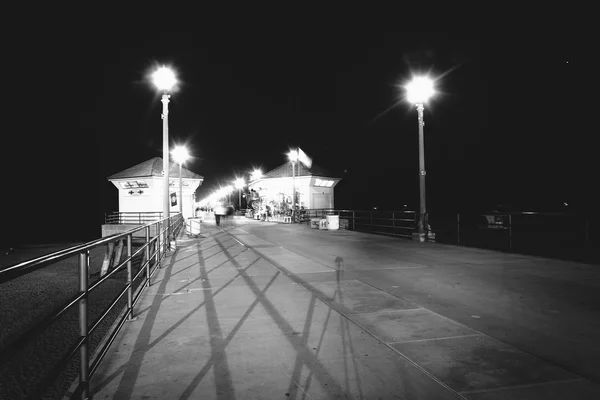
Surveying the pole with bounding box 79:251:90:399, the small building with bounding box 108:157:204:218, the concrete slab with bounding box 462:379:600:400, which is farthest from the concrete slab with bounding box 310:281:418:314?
the small building with bounding box 108:157:204:218

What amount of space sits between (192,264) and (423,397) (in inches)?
360

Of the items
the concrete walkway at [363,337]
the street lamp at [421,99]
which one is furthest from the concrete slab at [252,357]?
the street lamp at [421,99]

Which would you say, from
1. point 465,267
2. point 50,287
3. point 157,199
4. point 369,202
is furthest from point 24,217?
point 465,267

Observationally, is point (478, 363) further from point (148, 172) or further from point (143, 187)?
point (143, 187)

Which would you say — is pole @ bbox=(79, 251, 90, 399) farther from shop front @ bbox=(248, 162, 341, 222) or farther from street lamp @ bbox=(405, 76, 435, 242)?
shop front @ bbox=(248, 162, 341, 222)

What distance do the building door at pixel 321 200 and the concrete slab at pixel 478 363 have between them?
135ft

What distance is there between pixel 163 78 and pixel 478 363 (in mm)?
13605

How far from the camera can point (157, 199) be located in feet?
131

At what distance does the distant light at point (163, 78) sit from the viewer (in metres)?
14.5

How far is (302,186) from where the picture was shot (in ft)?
150

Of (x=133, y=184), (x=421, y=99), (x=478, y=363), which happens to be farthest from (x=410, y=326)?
(x=133, y=184)

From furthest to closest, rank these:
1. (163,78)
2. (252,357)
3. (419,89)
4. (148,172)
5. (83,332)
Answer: (148,172) < (419,89) < (163,78) < (252,357) < (83,332)

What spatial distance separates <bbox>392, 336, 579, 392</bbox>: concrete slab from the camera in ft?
12.1

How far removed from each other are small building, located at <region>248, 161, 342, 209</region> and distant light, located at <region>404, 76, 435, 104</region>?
87.7 feet
